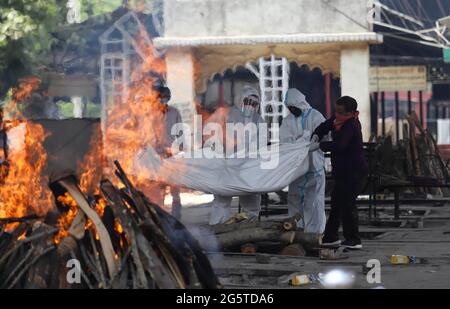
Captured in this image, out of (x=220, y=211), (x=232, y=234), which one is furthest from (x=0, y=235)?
(x=220, y=211)

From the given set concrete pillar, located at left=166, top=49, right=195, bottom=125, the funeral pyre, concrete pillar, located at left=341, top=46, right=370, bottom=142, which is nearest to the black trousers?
the funeral pyre

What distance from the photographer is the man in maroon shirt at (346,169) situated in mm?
11820

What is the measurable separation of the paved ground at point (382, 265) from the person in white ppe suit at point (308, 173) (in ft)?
2.62

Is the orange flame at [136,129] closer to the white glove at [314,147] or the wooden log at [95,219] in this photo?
the white glove at [314,147]

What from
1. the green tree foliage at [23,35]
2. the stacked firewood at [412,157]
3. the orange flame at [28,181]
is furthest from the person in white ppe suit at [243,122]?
the green tree foliage at [23,35]

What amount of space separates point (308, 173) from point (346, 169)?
3.21 feet

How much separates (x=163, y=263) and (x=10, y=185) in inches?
100

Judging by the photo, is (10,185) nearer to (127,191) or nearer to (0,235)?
(0,235)

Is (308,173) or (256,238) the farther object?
(308,173)

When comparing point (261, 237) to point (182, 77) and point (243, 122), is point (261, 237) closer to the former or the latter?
point (243, 122)

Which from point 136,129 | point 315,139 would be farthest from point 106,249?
point 136,129

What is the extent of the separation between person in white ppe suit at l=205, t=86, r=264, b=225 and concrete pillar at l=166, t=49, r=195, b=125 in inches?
366

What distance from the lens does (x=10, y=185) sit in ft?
30.7

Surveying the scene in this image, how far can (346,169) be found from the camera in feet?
39.3
